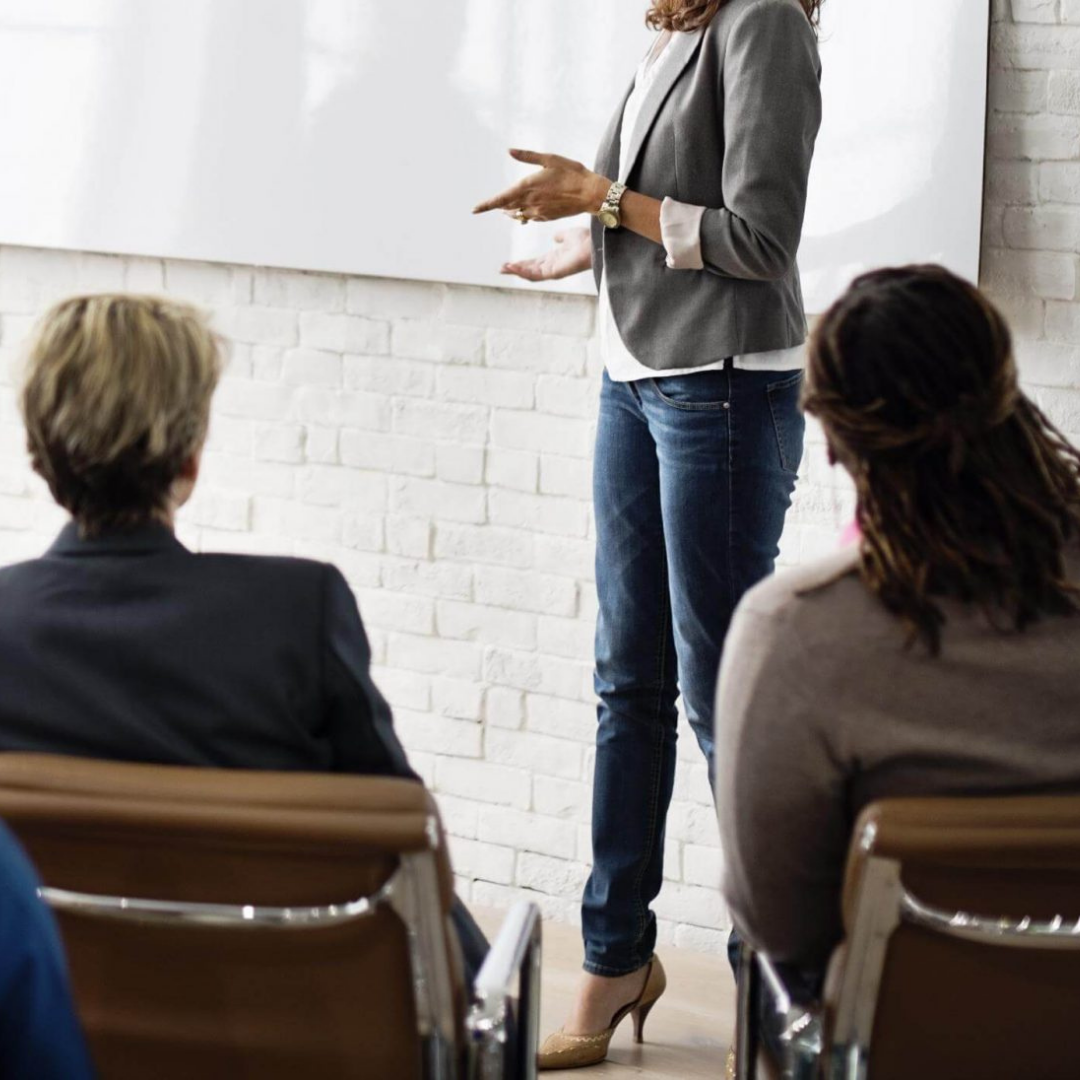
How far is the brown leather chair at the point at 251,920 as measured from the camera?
1.14 meters

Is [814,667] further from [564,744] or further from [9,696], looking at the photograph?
[564,744]

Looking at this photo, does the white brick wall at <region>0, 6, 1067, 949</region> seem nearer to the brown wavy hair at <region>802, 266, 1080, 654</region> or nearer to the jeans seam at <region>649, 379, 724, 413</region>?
the jeans seam at <region>649, 379, 724, 413</region>

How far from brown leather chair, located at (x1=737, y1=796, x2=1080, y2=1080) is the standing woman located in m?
0.86

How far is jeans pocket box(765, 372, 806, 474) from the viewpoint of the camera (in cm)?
208

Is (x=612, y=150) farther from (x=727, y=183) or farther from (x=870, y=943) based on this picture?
(x=870, y=943)

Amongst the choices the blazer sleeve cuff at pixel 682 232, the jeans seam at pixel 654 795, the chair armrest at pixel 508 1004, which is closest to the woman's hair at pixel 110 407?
Answer: the chair armrest at pixel 508 1004

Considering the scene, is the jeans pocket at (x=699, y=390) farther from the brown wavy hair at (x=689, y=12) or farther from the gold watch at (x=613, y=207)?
the brown wavy hair at (x=689, y=12)

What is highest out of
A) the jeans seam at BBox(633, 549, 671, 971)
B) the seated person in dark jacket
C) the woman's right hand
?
the woman's right hand

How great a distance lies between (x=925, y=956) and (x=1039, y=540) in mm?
335

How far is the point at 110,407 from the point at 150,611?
192 millimetres

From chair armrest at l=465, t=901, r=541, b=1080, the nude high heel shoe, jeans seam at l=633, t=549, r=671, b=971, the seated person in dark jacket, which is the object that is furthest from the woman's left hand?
the nude high heel shoe

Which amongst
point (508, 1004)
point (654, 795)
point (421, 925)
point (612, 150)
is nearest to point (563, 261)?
point (612, 150)

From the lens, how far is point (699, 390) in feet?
6.76

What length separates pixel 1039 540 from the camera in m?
1.29
